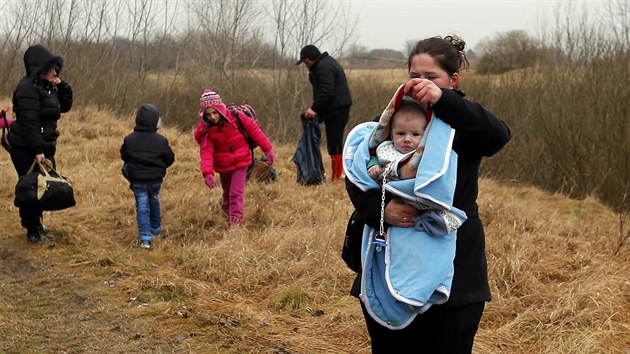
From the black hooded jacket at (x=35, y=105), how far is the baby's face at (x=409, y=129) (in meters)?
4.98

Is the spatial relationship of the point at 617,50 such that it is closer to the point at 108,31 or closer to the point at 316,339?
the point at 316,339

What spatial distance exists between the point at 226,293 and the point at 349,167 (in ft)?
9.65

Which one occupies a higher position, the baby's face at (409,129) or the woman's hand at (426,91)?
the woman's hand at (426,91)

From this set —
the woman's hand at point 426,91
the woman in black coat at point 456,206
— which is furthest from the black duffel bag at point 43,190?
the woman's hand at point 426,91

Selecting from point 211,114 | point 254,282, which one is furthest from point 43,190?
point 254,282

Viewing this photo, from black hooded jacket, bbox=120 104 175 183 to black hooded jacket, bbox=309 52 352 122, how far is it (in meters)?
2.62

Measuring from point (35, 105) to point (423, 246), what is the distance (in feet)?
17.1

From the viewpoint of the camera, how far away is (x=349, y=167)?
2.55 meters

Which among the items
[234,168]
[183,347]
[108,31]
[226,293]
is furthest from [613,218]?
[108,31]

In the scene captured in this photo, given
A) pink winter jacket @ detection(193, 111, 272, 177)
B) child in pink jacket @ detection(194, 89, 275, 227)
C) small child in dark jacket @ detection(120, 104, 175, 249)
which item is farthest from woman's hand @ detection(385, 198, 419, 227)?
small child in dark jacket @ detection(120, 104, 175, 249)

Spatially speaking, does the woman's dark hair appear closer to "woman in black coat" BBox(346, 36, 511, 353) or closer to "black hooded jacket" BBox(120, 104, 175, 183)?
"woman in black coat" BBox(346, 36, 511, 353)

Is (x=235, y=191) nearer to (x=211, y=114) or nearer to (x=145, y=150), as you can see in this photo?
(x=211, y=114)

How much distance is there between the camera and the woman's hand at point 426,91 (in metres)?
2.27

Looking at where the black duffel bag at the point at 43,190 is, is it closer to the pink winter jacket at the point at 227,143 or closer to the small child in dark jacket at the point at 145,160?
the small child in dark jacket at the point at 145,160
